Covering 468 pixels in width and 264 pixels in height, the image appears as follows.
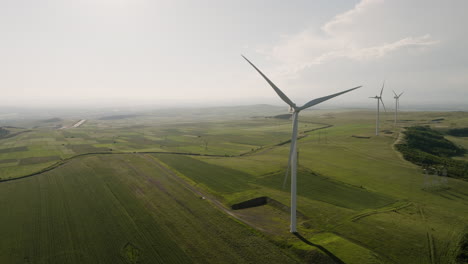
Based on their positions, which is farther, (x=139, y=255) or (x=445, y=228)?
(x=445, y=228)

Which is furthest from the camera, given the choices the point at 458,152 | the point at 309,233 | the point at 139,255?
the point at 458,152

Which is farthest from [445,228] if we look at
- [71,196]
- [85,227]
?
[71,196]

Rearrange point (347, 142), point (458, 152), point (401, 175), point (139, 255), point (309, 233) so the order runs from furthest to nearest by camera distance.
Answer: point (347, 142) < point (458, 152) < point (401, 175) < point (309, 233) < point (139, 255)

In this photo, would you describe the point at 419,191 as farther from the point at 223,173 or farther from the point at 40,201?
the point at 40,201

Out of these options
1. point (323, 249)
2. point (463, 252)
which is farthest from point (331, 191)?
point (323, 249)

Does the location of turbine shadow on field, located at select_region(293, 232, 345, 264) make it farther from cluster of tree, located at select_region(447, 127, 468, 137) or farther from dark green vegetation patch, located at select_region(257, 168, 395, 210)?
cluster of tree, located at select_region(447, 127, 468, 137)

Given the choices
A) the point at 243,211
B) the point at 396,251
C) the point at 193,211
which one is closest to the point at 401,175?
the point at 396,251

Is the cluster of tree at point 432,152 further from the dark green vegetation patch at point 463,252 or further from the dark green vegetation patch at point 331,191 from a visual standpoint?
the dark green vegetation patch at point 463,252
